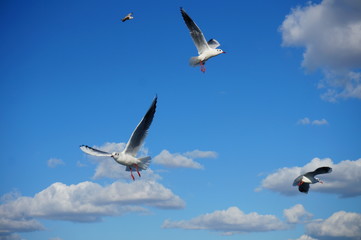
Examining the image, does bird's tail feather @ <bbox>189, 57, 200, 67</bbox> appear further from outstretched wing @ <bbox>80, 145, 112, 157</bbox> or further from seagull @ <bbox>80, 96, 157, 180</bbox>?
outstretched wing @ <bbox>80, 145, 112, 157</bbox>

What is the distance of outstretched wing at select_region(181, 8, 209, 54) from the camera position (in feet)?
88.8

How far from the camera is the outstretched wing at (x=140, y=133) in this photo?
1966cm

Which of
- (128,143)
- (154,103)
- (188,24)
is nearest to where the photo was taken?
(154,103)

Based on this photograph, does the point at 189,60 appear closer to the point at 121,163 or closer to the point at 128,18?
the point at 128,18

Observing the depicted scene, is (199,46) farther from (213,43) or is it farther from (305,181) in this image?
(305,181)

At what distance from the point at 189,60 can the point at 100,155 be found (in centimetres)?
994

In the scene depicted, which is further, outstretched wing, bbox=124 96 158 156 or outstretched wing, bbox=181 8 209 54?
outstretched wing, bbox=181 8 209 54

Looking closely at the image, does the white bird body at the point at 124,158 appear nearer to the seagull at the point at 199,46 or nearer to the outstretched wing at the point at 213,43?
the seagull at the point at 199,46

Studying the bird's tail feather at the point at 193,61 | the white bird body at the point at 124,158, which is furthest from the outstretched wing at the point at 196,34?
the white bird body at the point at 124,158

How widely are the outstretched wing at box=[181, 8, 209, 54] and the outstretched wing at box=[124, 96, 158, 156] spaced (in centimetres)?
947

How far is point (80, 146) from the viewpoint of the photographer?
21453mm

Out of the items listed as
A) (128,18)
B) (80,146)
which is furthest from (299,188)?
(128,18)

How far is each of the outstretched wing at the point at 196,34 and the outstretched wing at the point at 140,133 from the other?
9.47m

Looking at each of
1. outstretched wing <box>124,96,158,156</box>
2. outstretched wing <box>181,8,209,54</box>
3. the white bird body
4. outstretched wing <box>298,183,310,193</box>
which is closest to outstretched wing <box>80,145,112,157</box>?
the white bird body
